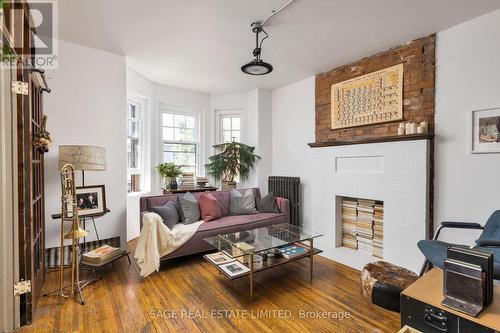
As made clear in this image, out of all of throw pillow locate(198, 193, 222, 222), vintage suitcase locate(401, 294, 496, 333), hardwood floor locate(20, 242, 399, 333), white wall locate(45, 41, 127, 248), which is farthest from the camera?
throw pillow locate(198, 193, 222, 222)

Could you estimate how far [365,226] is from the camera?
3.32m

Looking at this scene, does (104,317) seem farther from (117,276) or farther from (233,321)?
(233,321)

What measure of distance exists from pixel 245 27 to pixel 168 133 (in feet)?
8.75

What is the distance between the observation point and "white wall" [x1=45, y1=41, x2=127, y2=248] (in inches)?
110

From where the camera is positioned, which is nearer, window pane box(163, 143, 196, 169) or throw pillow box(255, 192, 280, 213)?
throw pillow box(255, 192, 280, 213)

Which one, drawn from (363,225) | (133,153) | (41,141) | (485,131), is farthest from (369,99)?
(133,153)

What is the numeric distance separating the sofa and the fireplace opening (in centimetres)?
86

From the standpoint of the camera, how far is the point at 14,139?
1713mm

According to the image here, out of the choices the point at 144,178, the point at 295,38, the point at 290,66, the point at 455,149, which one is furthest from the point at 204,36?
the point at 455,149

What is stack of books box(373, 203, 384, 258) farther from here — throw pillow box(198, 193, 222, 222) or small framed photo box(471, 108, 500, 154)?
throw pillow box(198, 193, 222, 222)

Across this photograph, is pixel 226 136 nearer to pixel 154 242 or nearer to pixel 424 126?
pixel 154 242

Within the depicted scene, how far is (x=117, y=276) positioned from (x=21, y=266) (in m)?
1.03

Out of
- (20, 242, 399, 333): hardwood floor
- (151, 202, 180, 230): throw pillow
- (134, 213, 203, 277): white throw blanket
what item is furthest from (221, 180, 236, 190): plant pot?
(20, 242, 399, 333): hardwood floor

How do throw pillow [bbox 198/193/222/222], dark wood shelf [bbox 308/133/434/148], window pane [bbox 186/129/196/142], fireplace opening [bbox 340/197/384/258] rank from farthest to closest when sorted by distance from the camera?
window pane [bbox 186/129/196/142] → throw pillow [bbox 198/193/222/222] → fireplace opening [bbox 340/197/384/258] → dark wood shelf [bbox 308/133/434/148]
